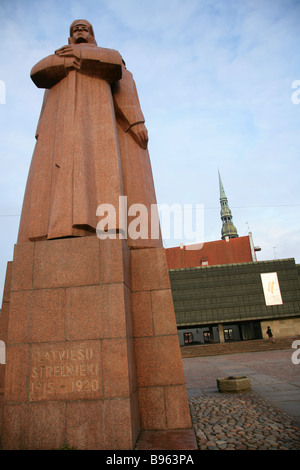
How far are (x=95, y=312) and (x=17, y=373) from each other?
134cm

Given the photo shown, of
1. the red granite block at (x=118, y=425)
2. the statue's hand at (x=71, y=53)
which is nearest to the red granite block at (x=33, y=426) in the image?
the red granite block at (x=118, y=425)

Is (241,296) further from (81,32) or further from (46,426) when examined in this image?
(46,426)

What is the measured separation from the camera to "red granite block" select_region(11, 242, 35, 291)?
4688 mm

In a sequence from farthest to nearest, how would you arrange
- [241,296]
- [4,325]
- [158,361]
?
[241,296]
[4,325]
[158,361]

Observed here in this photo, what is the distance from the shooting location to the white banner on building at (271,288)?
41719 mm

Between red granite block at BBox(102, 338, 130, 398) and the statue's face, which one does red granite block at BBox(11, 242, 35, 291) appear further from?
the statue's face

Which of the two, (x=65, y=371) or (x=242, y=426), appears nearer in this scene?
(x=65, y=371)

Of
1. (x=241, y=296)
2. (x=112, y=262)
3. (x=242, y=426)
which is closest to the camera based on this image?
(x=112, y=262)

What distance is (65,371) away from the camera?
13.6 ft

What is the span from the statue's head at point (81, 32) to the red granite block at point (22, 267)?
568cm

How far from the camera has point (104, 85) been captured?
6613 millimetres

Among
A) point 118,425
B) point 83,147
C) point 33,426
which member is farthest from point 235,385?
point 83,147

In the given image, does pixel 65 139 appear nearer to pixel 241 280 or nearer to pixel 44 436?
pixel 44 436
